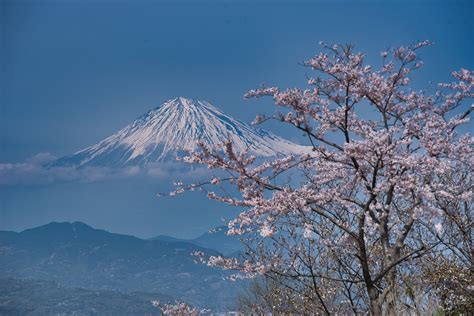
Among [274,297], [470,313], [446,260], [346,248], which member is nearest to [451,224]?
[446,260]

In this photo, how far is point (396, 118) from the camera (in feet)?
31.0

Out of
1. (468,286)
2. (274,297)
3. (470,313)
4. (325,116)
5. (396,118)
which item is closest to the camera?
(325,116)

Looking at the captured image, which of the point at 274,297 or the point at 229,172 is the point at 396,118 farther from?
the point at 274,297

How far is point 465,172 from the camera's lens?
1187 centimetres

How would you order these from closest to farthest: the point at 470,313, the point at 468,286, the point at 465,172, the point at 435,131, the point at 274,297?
the point at 435,131 → the point at 468,286 → the point at 465,172 → the point at 470,313 → the point at 274,297

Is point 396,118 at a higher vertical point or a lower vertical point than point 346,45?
lower

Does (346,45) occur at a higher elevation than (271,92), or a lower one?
higher

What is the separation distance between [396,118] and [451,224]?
10.4 feet

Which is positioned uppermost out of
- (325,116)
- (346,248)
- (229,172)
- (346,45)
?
(346,45)

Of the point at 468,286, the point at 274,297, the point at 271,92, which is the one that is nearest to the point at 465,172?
the point at 468,286

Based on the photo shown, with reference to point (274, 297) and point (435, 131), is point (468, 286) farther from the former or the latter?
point (274, 297)

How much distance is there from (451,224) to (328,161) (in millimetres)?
4485

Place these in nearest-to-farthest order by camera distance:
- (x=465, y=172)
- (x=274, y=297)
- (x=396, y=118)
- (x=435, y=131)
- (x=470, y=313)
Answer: (x=435, y=131)
(x=396, y=118)
(x=465, y=172)
(x=470, y=313)
(x=274, y=297)

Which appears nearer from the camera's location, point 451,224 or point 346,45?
point 346,45
